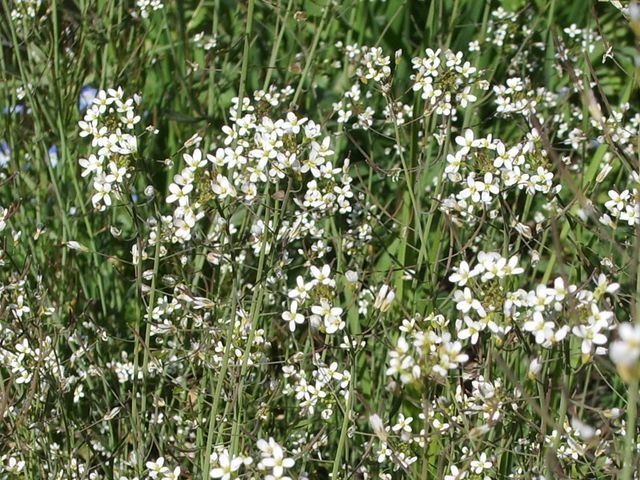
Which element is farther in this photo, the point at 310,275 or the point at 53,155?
the point at 53,155

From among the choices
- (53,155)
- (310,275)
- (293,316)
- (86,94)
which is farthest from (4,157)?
(293,316)

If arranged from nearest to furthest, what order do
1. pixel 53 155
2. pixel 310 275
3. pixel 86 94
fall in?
pixel 310 275, pixel 53 155, pixel 86 94

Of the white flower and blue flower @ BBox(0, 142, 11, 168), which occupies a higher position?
the white flower

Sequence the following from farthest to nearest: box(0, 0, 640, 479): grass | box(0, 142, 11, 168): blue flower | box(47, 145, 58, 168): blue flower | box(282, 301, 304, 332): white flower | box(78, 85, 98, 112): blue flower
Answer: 1. box(78, 85, 98, 112): blue flower
2. box(47, 145, 58, 168): blue flower
3. box(0, 142, 11, 168): blue flower
4. box(282, 301, 304, 332): white flower
5. box(0, 0, 640, 479): grass

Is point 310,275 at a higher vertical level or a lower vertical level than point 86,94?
lower

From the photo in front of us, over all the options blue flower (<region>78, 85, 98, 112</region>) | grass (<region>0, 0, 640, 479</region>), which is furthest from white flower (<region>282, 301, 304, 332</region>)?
blue flower (<region>78, 85, 98, 112</region>)

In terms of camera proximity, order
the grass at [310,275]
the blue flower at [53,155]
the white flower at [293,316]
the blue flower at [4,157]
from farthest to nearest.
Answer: the blue flower at [53,155] < the blue flower at [4,157] < the white flower at [293,316] < the grass at [310,275]

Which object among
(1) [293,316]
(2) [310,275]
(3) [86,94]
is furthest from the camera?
(3) [86,94]

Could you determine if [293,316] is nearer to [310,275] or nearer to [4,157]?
[310,275]

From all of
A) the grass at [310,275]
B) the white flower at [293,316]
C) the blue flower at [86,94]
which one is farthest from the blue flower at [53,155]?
the white flower at [293,316]

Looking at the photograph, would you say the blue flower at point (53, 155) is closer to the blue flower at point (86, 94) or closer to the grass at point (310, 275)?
the grass at point (310, 275)

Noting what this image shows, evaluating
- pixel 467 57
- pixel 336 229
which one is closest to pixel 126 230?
pixel 336 229

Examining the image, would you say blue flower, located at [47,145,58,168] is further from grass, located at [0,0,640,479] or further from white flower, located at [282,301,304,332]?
white flower, located at [282,301,304,332]
